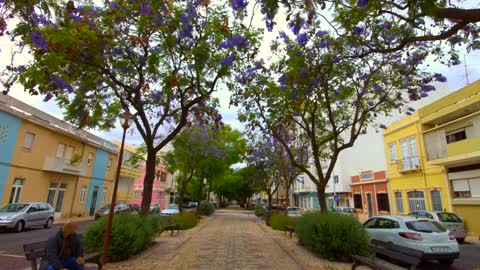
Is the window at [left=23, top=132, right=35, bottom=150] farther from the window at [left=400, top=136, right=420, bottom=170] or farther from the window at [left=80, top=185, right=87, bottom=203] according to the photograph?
the window at [left=400, top=136, right=420, bottom=170]

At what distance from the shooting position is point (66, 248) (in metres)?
5.67

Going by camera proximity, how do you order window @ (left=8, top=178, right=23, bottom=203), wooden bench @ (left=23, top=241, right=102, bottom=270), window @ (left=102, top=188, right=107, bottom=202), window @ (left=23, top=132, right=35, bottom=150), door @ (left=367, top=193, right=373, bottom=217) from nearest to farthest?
wooden bench @ (left=23, top=241, right=102, bottom=270), window @ (left=8, top=178, right=23, bottom=203), window @ (left=23, top=132, right=35, bottom=150), door @ (left=367, top=193, right=373, bottom=217), window @ (left=102, top=188, right=107, bottom=202)

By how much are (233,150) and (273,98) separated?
16905mm

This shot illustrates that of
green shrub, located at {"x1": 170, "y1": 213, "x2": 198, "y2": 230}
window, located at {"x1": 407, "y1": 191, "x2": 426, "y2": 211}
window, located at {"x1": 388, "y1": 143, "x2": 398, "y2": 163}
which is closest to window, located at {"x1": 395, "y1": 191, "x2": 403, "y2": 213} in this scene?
window, located at {"x1": 407, "y1": 191, "x2": 426, "y2": 211}

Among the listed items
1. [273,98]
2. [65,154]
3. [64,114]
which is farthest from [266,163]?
[64,114]

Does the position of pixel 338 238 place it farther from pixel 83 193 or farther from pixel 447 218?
pixel 83 193

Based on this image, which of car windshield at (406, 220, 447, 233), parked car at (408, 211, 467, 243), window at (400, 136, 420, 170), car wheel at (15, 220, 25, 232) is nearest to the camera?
car windshield at (406, 220, 447, 233)

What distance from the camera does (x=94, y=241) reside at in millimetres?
8148

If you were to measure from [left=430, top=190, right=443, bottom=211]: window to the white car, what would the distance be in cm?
1304

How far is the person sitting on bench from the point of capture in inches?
215

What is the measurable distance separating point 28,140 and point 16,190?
322cm

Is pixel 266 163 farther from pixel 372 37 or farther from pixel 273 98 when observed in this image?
pixel 372 37

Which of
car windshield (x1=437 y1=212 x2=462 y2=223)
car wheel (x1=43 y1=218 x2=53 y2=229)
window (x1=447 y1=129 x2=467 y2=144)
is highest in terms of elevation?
window (x1=447 y1=129 x2=467 y2=144)

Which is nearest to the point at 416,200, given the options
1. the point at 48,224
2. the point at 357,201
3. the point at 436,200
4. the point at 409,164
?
the point at 436,200
